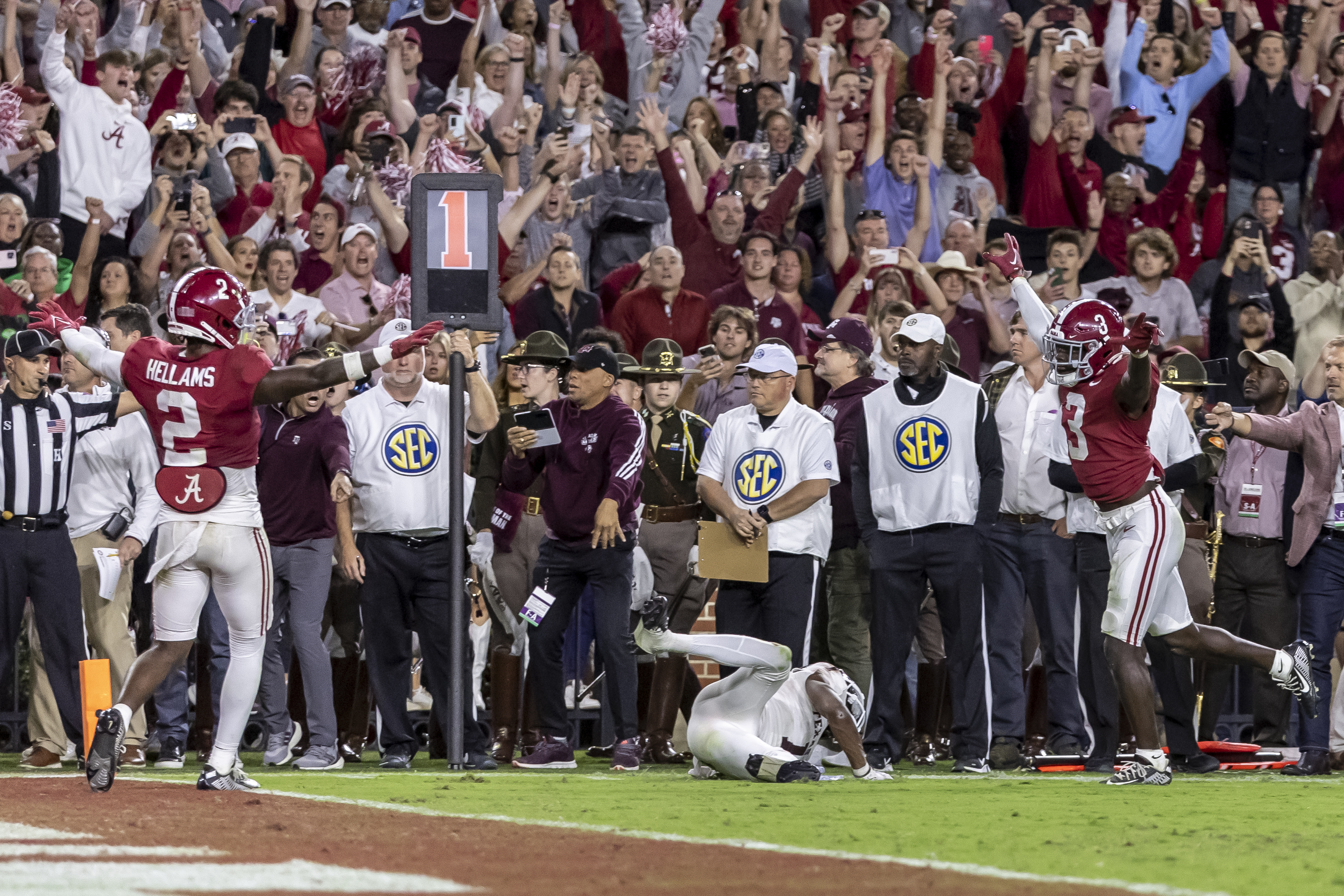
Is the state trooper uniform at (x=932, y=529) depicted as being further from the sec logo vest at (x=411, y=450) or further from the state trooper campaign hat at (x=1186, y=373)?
the sec logo vest at (x=411, y=450)

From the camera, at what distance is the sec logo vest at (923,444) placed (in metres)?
9.66

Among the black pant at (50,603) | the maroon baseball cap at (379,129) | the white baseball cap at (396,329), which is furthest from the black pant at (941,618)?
the maroon baseball cap at (379,129)

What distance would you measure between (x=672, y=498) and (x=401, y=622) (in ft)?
6.27

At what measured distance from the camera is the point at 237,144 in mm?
13773

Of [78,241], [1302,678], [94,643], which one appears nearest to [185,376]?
[94,643]

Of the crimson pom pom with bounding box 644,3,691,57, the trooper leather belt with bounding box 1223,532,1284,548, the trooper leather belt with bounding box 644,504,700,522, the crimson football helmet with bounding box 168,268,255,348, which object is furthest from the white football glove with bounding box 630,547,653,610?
the crimson pom pom with bounding box 644,3,691,57

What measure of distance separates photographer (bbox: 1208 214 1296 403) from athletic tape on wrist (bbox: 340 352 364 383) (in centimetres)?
801

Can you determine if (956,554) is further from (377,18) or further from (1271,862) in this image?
(377,18)

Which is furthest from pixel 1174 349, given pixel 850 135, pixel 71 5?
pixel 71 5

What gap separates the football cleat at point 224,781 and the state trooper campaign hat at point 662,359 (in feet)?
13.0

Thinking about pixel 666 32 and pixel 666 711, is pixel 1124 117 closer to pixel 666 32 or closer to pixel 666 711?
pixel 666 32

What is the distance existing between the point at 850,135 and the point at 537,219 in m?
2.82

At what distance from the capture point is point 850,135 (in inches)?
588

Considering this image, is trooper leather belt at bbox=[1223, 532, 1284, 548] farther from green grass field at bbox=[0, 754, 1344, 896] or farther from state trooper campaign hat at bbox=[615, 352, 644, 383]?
state trooper campaign hat at bbox=[615, 352, 644, 383]
